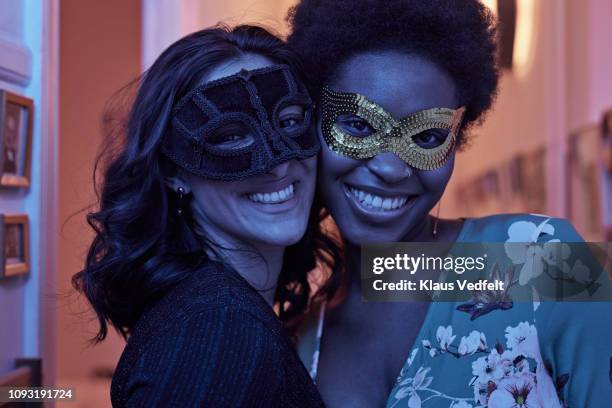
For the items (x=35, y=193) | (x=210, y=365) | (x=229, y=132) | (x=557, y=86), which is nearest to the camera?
(x=210, y=365)

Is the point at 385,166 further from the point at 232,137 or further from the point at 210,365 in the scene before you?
the point at 210,365

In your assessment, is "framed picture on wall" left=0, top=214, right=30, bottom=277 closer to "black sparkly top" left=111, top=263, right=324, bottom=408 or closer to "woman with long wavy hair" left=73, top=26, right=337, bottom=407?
"woman with long wavy hair" left=73, top=26, right=337, bottom=407

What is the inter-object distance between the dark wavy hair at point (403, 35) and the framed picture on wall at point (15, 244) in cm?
69

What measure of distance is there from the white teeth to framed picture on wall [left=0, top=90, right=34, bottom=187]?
71cm

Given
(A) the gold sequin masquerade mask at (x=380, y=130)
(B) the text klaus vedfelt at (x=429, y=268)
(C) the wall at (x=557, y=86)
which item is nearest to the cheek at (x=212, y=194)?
Result: (A) the gold sequin masquerade mask at (x=380, y=130)

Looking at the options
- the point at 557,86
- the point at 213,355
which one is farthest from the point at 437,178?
the point at 557,86

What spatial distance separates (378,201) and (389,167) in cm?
7

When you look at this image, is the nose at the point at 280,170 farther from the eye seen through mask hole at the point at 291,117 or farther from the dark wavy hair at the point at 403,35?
the dark wavy hair at the point at 403,35

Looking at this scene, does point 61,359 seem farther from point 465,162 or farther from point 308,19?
point 465,162

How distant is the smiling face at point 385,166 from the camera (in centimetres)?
139

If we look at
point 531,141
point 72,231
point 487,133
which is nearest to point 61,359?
point 72,231

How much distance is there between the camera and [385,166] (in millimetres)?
1390

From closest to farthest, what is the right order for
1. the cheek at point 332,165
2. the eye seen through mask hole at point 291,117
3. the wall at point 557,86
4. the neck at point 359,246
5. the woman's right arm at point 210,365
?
the woman's right arm at point 210,365 → the eye seen through mask hole at point 291,117 → the cheek at point 332,165 → the neck at point 359,246 → the wall at point 557,86

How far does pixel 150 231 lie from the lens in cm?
129
